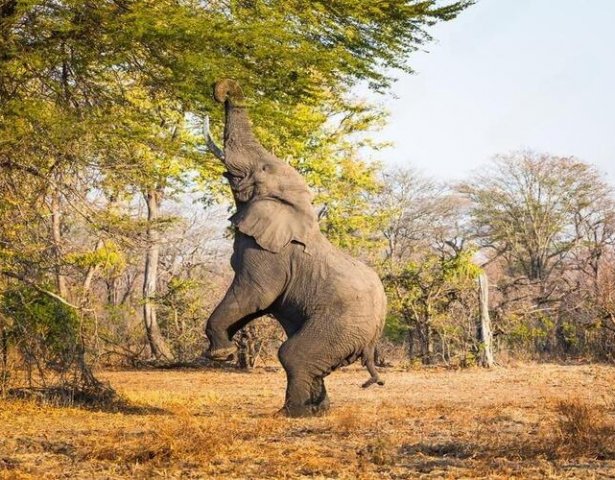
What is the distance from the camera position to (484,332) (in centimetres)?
2000

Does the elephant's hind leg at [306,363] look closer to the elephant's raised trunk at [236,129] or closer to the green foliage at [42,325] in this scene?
the elephant's raised trunk at [236,129]

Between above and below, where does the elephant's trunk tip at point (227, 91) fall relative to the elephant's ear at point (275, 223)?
above

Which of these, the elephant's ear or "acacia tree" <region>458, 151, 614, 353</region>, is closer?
the elephant's ear

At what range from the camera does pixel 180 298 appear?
2402 centimetres

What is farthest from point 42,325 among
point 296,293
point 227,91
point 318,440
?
point 318,440

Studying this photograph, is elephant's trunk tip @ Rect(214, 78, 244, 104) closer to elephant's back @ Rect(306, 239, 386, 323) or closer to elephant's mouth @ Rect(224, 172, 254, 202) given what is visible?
elephant's mouth @ Rect(224, 172, 254, 202)

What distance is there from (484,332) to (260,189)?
11.5m

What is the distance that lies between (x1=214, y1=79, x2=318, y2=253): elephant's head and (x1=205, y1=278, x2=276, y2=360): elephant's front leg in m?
0.48

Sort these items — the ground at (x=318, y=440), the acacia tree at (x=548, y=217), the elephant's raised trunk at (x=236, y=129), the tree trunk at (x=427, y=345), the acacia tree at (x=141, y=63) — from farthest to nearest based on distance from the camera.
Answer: the acacia tree at (x=548, y=217) < the tree trunk at (x=427, y=345) < the elephant's raised trunk at (x=236, y=129) < the acacia tree at (x=141, y=63) < the ground at (x=318, y=440)

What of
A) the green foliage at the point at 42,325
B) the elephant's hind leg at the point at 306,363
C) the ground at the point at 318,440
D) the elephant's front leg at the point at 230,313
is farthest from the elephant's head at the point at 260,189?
the green foliage at the point at 42,325

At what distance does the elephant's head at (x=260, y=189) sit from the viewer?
931cm

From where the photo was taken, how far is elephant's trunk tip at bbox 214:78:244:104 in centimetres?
934

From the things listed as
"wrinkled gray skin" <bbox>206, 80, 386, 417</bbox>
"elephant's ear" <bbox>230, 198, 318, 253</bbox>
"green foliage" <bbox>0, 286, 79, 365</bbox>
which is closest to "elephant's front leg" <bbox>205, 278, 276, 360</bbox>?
"wrinkled gray skin" <bbox>206, 80, 386, 417</bbox>

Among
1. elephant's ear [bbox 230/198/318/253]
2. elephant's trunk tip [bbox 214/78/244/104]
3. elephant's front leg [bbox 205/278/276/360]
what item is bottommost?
elephant's front leg [bbox 205/278/276/360]
